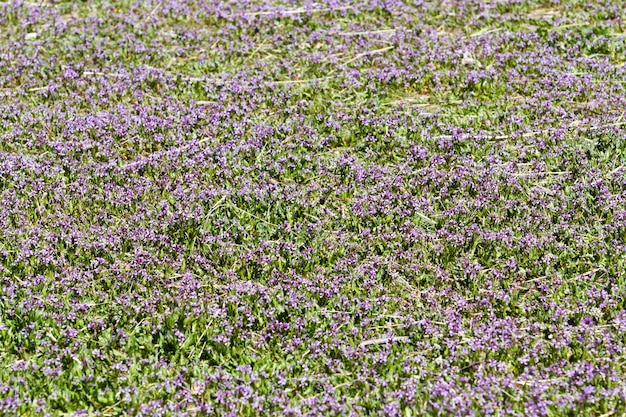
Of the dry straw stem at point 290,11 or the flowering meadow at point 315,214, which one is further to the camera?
the dry straw stem at point 290,11

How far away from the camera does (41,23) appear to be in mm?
11219

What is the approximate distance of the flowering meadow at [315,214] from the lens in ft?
18.7

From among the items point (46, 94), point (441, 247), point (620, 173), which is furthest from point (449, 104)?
point (46, 94)

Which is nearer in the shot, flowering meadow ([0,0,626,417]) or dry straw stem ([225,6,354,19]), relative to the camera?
flowering meadow ([0,0,626,417])

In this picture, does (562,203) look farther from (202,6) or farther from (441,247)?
(202,6)

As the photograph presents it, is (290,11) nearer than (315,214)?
No

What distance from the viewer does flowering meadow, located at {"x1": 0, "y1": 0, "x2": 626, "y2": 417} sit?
18.7 feet

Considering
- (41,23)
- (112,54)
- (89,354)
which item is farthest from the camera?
(41,23)

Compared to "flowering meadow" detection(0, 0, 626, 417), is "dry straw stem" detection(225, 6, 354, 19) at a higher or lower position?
higher

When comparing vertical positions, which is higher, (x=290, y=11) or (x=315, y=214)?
(x=290, y=11)

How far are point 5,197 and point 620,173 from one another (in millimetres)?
5396

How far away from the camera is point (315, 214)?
743 cm

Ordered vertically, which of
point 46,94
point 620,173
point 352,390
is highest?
point 46,94

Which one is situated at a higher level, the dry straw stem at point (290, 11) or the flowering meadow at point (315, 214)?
the dry straw stem at point (290, 11)
